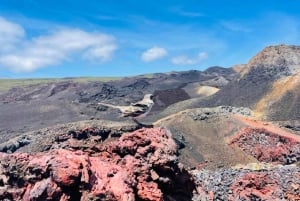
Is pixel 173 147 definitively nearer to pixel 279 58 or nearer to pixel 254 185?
pixel 254 185

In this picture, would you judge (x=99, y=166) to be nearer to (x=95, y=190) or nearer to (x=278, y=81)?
(x=95, y=190)

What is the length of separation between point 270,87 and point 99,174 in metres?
35.5

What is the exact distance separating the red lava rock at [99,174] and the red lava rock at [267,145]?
1577 cm

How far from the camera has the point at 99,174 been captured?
11.5 m

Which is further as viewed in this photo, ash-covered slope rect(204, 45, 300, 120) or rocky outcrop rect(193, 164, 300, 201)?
ash-covered slope rect(204, 45, 300, 120)

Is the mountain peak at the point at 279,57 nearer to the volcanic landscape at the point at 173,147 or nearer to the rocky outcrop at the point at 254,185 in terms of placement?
the volcanic landscape at the point at 173,147

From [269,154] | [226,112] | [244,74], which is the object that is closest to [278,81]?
[244,74]

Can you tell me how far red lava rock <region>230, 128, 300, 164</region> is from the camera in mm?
28281

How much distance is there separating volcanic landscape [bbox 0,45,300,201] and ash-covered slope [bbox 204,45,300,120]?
0.35 feet

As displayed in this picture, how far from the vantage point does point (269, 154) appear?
28.7 metres

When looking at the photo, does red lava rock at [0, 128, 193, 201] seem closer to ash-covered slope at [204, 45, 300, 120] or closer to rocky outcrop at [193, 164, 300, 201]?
rocky outcrop at [193, 164, 300, 201]

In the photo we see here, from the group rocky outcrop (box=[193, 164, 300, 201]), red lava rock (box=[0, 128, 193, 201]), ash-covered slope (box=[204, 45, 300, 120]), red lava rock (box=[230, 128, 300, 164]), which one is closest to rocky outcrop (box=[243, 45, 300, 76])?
ash-covered slope (box=[204, 45, 300, 120])

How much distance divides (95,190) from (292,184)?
1000cm

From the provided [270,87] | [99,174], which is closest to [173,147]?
[99,174]
